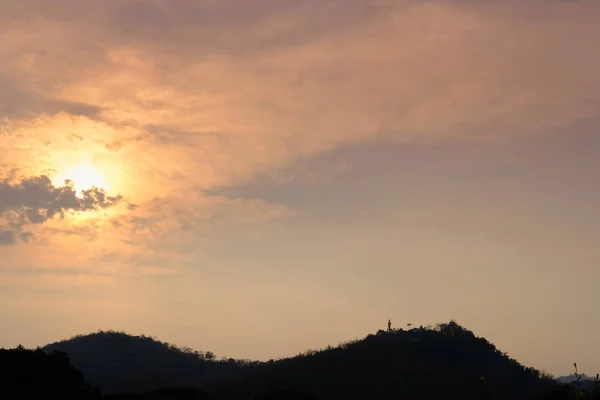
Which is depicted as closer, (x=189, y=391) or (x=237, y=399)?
(x=189, y=391)

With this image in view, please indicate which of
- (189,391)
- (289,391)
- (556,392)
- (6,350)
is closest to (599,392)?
(556,392)

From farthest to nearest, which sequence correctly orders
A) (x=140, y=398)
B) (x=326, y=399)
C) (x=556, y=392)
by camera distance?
(x=326, y=399) < (x=556, y=392) < (x=140, y=398)

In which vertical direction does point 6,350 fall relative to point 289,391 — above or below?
above

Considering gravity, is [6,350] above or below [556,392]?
above

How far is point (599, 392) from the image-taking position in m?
117

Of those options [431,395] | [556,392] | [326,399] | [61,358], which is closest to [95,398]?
[61,358]

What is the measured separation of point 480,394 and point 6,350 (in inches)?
5312

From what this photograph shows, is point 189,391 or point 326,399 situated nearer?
point 189,391

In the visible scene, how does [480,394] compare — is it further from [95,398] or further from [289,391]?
[95,398]

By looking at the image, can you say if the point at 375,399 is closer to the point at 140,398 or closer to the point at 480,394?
the point at 480,394

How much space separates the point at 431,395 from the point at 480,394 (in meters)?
14.0

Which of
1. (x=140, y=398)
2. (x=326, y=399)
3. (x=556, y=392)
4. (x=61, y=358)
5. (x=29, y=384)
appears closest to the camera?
(x=29, y=384)

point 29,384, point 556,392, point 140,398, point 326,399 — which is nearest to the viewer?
point 29,384

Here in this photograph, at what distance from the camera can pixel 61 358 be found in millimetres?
113500
